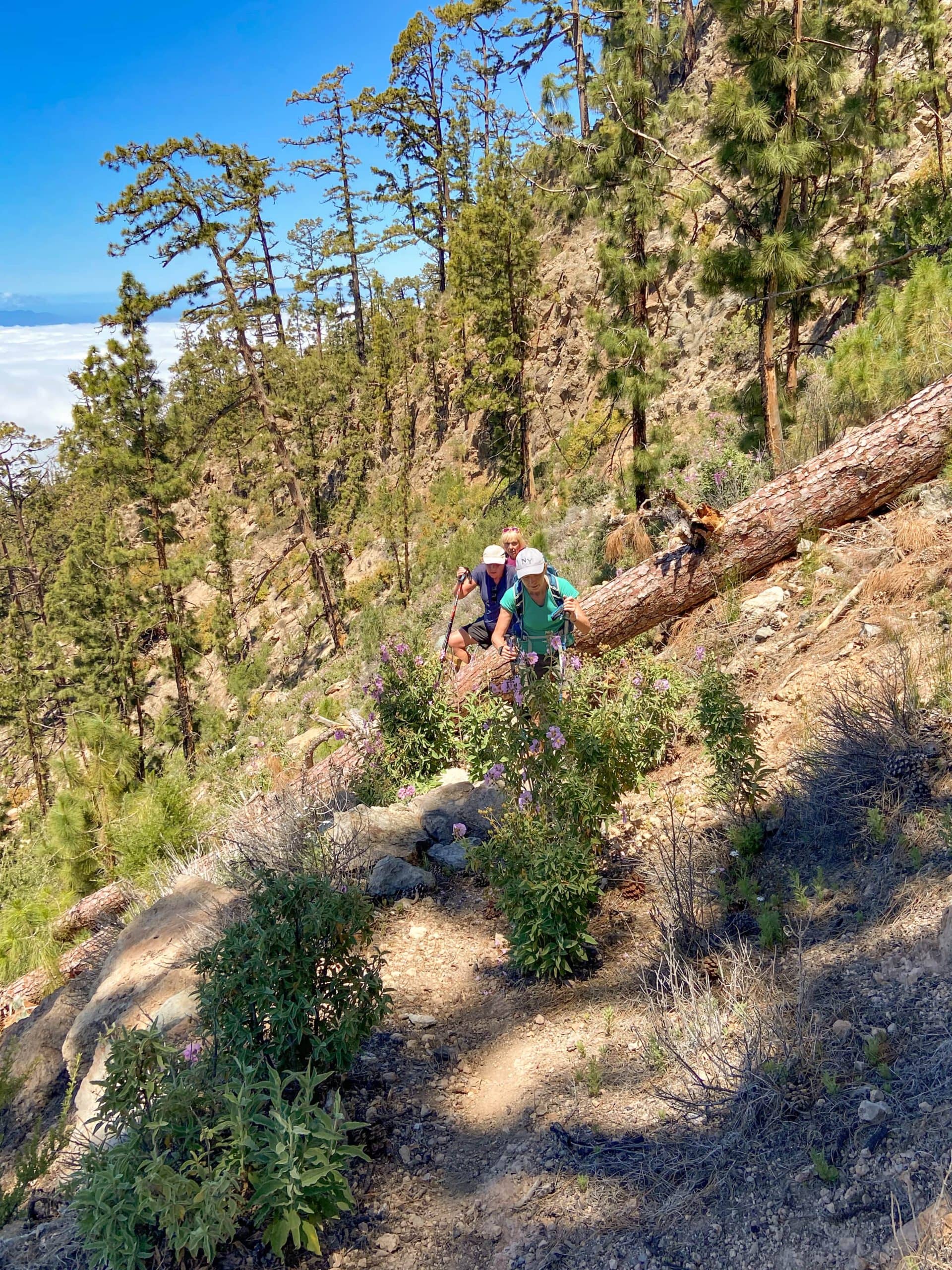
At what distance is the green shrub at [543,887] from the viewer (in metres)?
3.67

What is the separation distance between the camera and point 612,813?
4.26 meters

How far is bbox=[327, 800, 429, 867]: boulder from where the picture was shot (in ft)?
16.7

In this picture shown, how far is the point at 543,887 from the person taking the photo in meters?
3.63

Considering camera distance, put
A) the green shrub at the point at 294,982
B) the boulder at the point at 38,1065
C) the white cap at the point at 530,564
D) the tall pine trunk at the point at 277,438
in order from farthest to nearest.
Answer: the tall pine trunk at the point at 277,438 → the white cap at the point at 530,564 → the boulder at the point at 38,1065 → the green shrub at the point at 294,982

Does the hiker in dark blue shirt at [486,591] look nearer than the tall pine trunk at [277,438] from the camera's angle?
Yes

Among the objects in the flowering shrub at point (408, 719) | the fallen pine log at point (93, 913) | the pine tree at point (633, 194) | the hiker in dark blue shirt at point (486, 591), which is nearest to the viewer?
the hiker in dark blue shirt at point (486, 591)

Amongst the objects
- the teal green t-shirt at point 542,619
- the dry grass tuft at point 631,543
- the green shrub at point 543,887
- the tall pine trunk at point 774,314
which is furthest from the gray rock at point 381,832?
the tall pine trunk at point 774,314

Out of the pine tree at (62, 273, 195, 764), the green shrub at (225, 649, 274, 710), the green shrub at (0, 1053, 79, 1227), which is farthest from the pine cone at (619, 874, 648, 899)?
the green shrub at (225, 649, 274, 710)

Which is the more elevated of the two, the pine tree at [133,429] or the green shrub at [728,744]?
the pine tree at [133,429]

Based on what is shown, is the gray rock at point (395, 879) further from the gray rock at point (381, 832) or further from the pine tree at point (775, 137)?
the pine tree at point (775, 137)

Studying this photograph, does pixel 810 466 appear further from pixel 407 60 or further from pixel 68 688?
pixel 407 60

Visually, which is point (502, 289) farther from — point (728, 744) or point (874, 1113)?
point (874, 1113)

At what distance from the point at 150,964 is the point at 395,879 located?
1458 millimetres

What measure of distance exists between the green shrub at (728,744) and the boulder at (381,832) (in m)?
2.13
